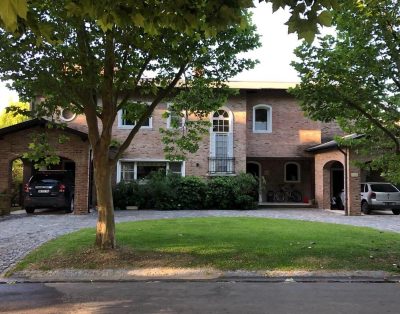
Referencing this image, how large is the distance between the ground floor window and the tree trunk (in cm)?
1649

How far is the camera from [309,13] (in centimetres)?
434

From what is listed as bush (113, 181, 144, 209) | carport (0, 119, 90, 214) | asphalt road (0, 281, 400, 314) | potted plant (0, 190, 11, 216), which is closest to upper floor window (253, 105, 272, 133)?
bush (113, 181, 144, 209)

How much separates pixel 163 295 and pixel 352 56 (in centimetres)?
616

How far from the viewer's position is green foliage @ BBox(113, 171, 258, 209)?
24.5 meters

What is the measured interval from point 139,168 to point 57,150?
645 cm

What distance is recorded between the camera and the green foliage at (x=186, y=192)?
24.5m

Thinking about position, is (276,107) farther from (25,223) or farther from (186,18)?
(186,18)

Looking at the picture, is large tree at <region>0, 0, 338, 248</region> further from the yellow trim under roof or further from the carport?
the yellow trim under roof

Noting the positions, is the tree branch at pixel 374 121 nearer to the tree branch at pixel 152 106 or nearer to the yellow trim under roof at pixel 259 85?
the tree branch at pixel 152 106

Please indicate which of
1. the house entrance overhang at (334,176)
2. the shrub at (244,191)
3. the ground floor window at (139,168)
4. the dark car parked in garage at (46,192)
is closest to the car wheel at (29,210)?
the dark car parked in garage at (46,192)

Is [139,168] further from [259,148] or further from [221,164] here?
[259,148]

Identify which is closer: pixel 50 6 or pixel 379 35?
pixel 50 6

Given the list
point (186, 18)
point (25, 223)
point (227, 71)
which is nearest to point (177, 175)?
point (25, 223)

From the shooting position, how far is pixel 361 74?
10328 millimetres
